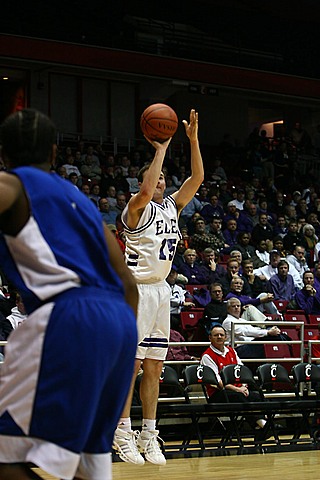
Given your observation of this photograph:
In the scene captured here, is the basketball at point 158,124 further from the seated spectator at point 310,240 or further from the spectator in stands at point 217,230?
the seated spectator at point 310,240

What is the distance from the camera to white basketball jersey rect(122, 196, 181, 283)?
622cm

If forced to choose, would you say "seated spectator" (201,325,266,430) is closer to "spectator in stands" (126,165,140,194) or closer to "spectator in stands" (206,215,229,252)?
"spectator in stands" (206,215,229,252)

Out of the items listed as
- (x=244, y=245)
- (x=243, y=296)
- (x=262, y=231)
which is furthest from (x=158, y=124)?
(x=262, y=231)

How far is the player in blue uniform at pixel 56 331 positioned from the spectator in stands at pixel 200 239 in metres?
10.7

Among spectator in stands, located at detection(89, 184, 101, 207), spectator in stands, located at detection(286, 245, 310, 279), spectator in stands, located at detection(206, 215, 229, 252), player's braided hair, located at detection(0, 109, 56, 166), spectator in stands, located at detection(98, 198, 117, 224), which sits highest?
player's braided hair, located at detection(0, 109, 56, 166)

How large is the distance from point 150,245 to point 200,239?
7473mm

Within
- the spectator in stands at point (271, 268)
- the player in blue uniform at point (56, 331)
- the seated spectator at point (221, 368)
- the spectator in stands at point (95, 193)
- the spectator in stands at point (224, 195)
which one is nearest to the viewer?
the player in blue uniform at point (56, 331)

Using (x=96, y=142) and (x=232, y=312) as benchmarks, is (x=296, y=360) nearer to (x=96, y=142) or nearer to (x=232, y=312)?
(x=232, y=312)

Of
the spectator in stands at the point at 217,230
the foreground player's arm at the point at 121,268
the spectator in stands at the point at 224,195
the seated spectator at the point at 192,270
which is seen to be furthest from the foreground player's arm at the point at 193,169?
the spectator in stands at the point at 224,195

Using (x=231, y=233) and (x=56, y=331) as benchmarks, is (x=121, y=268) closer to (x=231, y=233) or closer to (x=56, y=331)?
(x=56, y=331)

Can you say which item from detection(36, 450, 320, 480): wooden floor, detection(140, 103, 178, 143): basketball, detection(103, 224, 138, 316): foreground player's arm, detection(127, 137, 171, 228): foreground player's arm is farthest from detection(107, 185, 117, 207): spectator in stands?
detection(103, 224, 138, 316): foreground player's arm

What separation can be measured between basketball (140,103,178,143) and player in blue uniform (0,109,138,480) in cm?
326

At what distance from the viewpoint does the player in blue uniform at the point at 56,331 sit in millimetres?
2805

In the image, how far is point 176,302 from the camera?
10945 mm
